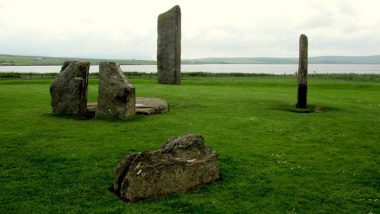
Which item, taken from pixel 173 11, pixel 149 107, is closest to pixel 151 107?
pixel 149 107

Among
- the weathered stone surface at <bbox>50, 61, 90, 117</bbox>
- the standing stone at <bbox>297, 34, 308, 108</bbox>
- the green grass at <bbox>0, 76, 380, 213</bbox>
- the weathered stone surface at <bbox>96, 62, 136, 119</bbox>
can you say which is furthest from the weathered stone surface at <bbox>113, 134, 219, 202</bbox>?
the standing stone at <bbox>297, 34, 308, 108</bbox>

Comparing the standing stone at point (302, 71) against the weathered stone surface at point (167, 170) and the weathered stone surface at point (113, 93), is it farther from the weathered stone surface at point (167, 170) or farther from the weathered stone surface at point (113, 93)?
the weathered stone surface at point (167, 170)

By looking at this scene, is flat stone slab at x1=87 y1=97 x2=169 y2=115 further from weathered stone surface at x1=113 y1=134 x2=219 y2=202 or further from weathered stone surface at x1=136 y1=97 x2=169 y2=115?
weathered stone surface at x1=113 y1=134 x2=219 y2=202

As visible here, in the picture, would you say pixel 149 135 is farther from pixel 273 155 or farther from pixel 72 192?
pixel 72 192

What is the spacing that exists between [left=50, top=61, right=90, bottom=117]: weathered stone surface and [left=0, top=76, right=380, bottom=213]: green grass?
2.13 feet

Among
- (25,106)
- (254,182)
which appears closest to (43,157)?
(254,182)

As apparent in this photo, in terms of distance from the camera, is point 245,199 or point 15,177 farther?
point 15,177

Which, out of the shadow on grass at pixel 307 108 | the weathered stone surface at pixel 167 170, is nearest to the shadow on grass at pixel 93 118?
the shadow on grass at pixel 307 108

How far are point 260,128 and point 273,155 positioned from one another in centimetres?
420

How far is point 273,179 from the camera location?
419 inches

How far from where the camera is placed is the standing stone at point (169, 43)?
117 feet

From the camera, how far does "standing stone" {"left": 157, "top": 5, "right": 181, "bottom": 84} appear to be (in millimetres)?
35812

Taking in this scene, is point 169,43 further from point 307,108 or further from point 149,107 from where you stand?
point 149,107

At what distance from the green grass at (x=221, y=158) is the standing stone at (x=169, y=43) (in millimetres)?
14467
